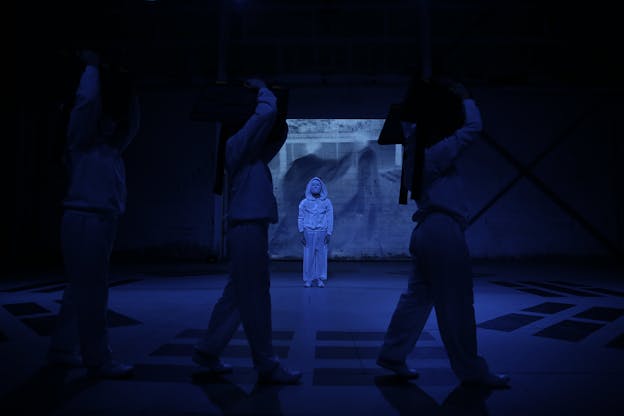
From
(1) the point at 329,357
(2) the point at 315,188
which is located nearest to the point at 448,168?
(1) the point at 329,357

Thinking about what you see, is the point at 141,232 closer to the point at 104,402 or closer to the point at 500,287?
the point at 500,287

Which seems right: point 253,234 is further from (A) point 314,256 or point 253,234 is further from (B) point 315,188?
(B) point 315,188

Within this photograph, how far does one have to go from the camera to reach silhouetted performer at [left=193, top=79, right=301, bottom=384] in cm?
239

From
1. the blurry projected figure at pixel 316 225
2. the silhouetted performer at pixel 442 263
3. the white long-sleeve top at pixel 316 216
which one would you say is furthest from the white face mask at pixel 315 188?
the silhouetted performer at pixel 442 263

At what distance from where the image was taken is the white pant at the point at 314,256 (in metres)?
7.07

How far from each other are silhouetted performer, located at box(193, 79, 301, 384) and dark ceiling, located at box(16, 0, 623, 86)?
9.68 m

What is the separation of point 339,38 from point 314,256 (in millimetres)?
7385

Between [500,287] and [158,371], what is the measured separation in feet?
19.1

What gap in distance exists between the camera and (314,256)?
723 cm

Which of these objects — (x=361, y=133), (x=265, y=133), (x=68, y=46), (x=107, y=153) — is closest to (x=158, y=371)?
(x=107, y=153)

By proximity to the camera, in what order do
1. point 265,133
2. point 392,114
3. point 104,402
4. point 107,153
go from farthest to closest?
point 392,114, point 107,153, point 265,133, point 104,402

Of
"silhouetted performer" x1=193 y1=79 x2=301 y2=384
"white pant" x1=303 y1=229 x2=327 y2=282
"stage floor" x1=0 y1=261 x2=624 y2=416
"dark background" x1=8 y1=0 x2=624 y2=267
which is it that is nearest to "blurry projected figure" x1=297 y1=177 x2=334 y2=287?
"white pant" x1=303 y1=229 x2=327 y2=282

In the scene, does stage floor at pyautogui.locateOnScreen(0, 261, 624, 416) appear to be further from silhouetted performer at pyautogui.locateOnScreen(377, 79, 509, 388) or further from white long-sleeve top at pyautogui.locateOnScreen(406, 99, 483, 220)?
white long-sleeve top at pyautogui.locateOnScreen(406, 99, 483, 220)

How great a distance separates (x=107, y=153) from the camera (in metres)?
2.61
